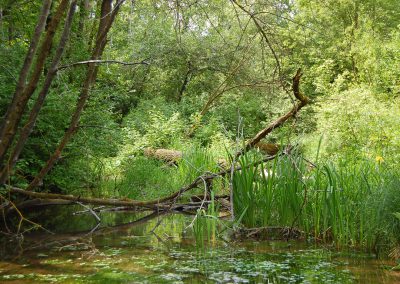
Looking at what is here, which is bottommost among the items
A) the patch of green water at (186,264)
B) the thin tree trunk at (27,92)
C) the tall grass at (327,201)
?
the patch of green water at (186,264)

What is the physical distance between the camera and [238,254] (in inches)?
162

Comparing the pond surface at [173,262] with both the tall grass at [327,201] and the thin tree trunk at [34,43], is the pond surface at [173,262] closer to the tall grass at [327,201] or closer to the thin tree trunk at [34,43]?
the tall grass at [327,201]

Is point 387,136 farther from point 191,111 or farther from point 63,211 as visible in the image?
point 191,111

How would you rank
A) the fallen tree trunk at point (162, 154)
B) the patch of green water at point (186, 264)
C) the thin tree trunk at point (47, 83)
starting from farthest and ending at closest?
the fallen tree trunk at point (162, 154) → the thin tree trunk at point (47, 83) → the patch of green water at point (186, 264)

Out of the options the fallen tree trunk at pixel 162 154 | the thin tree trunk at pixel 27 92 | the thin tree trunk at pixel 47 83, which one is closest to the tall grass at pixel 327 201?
the thin tree trunk at pixel 47 83

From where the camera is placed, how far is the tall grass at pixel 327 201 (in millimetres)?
3871

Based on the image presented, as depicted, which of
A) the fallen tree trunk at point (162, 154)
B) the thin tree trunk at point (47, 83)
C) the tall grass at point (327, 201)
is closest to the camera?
the tall grass at point (327, 201)

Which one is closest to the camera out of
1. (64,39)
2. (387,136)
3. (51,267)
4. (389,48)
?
(51,267)

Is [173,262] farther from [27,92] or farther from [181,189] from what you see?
[27,92]

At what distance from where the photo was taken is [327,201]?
14.0ft

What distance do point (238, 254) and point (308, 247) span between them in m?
0.76

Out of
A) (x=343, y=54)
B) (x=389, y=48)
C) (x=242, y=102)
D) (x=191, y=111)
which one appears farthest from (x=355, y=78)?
(x=191, y=111)

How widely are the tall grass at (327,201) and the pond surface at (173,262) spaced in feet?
0.84

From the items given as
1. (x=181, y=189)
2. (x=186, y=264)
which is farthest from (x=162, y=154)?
(x=186, y=264)
